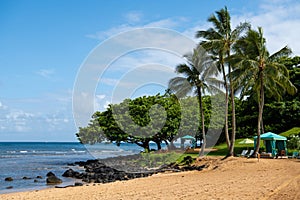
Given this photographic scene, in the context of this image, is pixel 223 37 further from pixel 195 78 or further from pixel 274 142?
pixel 274 142

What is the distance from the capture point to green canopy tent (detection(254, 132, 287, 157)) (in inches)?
1041

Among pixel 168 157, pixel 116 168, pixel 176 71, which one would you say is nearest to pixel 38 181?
pixel 116 168

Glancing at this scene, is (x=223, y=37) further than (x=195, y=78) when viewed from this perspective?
No

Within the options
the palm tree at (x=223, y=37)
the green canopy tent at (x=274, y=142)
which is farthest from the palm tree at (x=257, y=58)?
the green canopy tent at (x=274, y=142)

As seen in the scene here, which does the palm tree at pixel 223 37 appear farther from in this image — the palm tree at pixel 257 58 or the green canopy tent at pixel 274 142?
the green canopy tent at pixel 274 142

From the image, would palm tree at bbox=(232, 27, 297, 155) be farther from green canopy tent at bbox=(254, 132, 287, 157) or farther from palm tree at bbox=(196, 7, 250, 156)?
green canopy tent at bbox=(254, 132, 287, 157)

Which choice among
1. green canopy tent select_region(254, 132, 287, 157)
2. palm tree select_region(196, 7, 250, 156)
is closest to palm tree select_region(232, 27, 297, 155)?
palm tree select_region(196, 7, 250, 156)

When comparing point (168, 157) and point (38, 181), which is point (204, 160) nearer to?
point (168, 157)

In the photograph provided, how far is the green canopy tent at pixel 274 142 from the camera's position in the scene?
26.4 meters

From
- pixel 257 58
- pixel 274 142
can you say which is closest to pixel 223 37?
pixel 257 58

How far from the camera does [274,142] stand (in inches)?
1051

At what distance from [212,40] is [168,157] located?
11352 mm

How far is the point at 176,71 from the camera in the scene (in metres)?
28.9

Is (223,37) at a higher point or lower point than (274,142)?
higher
